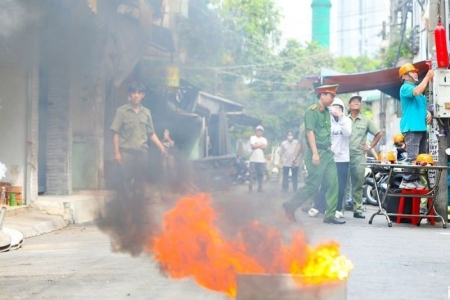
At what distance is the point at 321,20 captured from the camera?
70.3 m

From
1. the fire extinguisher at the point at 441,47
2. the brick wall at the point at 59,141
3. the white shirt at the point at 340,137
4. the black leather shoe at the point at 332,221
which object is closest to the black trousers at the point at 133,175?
the black leather shoe at the point at 332,221

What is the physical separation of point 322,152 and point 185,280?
207 inches

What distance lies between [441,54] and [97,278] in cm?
627

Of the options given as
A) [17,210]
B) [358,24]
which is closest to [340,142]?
[17,210]

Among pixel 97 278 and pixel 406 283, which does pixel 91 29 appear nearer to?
pixel 97 278

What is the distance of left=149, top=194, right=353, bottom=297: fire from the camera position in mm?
5117

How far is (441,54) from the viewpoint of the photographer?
10.7 metres

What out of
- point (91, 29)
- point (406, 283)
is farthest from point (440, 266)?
point (91, 29)

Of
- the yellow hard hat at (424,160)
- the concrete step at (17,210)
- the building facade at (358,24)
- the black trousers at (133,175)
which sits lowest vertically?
the concrete step at (17,210)

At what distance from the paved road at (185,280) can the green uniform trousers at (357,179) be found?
276 centimetres

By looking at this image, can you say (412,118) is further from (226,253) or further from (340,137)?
(226,253)

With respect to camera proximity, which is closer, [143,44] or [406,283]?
[406,283]

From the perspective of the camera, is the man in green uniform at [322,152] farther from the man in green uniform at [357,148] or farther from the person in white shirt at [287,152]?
the person in white shirt at [287,152]

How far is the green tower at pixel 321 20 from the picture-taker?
67875 millimetres
